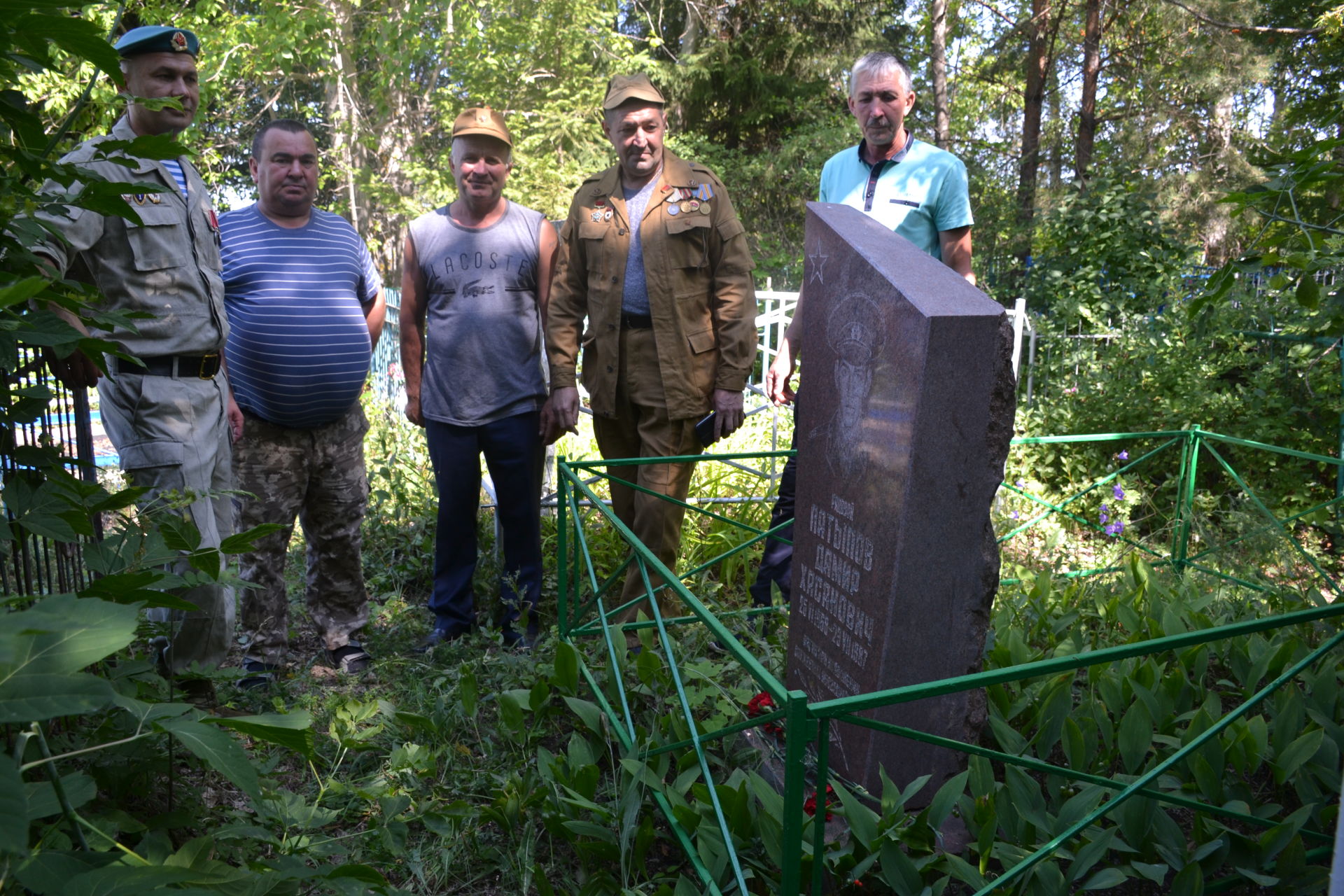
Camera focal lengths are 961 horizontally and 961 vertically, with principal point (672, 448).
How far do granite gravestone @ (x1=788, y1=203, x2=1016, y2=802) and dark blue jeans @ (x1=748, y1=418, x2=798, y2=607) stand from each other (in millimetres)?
1047

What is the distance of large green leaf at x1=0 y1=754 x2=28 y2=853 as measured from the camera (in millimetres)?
783

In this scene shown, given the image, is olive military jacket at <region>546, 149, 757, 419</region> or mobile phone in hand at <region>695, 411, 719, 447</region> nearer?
olive military jacket at <region>546, 149, 757, 419</region>

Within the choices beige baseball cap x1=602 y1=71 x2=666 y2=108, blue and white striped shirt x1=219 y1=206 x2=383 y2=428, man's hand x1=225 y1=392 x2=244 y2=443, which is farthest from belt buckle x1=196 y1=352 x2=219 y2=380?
beige baseball cap x1=602 y1=71 x2=666 y2=108

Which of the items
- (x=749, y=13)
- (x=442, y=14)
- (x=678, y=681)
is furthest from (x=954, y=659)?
(x=749, y=13)

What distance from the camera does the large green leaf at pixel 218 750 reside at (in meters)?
1.16

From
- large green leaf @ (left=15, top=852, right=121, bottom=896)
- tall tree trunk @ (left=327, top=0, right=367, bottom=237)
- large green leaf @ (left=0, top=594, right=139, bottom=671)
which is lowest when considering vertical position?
large green leaf @ (left=15, top=852, right=121, bottom=896)

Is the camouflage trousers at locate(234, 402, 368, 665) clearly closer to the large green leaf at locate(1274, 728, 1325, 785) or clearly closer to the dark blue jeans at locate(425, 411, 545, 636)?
the dark blue jeans at locate(425, 411, 545, 636)

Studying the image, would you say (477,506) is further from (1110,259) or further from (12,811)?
(1110,259)

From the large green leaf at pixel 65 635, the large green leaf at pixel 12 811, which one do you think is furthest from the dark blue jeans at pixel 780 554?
the large green leaf at pixel 12 811

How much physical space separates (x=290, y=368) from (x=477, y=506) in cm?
94

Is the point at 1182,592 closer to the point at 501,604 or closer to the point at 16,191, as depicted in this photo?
the point at 501,604

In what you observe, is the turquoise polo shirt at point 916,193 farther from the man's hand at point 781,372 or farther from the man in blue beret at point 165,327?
the man in blue beret at point 165,327

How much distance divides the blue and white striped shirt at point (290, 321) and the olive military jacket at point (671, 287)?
0.81 m

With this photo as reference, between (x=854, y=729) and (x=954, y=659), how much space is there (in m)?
0.39
